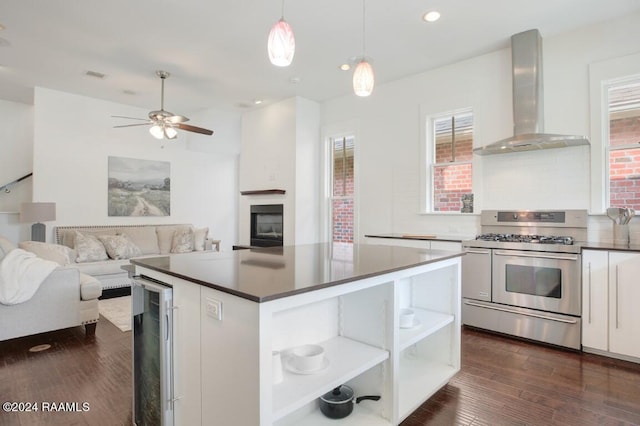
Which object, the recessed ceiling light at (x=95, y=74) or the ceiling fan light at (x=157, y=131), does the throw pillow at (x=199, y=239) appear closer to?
the ceiling fan light at (x=157, y=131)

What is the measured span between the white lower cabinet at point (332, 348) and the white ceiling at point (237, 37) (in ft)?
8.28

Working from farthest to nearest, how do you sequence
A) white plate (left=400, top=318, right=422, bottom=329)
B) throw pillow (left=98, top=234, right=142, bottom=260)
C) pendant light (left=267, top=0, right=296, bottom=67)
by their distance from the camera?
throw pillow (left=98, top=234, right=142, bottom=260), white plate (left=400, top=318, right=422, bottom=329), pendant light (left=267, top=0, right=296, bottom=67)

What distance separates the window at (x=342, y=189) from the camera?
566 cm

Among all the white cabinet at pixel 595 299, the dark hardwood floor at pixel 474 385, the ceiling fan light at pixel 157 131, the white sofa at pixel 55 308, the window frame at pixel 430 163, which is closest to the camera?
the dark hardwood floor at pixel 474 385

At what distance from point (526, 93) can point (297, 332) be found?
346cm

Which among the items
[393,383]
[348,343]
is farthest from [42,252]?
[393,383]

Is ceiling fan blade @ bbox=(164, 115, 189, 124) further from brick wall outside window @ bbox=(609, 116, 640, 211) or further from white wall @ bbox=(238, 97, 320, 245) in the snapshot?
brick wall outside window @ bbox=(609, 116, 640, 211)

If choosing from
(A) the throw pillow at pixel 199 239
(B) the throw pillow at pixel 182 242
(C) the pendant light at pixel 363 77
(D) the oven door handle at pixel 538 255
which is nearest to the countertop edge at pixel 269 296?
(C) the pendant light at pixel 363 77

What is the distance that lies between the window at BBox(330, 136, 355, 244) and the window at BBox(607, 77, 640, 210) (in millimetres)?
3242

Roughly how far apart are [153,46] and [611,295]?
5.16 metres

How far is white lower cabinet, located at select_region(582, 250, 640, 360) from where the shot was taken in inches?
108

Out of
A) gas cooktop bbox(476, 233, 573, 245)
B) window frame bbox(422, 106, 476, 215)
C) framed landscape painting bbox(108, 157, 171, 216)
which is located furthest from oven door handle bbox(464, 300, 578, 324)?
framed landscape painting bbox(108, 157, 171, 216)

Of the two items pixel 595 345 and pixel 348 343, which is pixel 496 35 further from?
pixel 348 343

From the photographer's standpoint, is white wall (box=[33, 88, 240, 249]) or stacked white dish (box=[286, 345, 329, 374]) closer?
stacked white dish (box=[286, 345, 329, 374])
